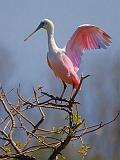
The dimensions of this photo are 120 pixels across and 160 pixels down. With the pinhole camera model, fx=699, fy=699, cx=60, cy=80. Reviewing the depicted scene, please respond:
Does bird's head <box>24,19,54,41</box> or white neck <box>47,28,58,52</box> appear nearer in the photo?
white neck <box>47,28,58,52</box>

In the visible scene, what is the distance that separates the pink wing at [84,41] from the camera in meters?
3.26

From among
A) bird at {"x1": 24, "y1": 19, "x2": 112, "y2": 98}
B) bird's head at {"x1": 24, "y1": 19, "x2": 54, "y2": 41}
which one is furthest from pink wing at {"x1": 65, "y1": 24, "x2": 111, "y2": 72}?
bird's head at {"x1": 24, "y1": 19, "x2": 54, "y2": 41}

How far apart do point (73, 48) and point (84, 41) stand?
64 mm

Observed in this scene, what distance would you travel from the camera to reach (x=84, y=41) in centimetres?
340

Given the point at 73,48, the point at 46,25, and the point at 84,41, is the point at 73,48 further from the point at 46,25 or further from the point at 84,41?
the point at 46,25

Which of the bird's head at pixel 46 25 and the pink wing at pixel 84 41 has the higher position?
the bird's head at pixel 46 25

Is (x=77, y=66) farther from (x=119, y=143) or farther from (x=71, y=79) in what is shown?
(x=119, y=143)

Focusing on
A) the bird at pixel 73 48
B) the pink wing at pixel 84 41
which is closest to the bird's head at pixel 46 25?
the bird at pixel 73 48

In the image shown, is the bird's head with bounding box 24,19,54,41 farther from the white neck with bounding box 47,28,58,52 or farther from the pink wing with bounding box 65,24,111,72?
the pink wing with bounding box 65,24,111,72

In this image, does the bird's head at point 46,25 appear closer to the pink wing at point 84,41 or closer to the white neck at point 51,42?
the white neck at point 51,42

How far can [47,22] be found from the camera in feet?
11.4

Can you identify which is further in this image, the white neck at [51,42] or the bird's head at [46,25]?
the bird's head at [46,25]

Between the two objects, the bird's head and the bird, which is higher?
the bird's head

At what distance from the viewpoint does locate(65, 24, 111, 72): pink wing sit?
3264 mm
